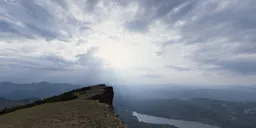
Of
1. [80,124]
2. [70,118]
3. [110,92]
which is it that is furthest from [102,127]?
[110,92]

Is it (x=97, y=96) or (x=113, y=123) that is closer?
(x=113, y=123)

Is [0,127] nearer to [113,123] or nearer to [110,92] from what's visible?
[113,123]

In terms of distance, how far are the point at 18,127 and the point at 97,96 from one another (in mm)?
15743

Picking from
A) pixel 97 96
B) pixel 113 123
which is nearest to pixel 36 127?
pixel 113 123

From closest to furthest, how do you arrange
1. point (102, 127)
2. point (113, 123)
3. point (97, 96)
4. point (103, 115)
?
1. point (102, 127)
2. point (113, 123)
3. point (103, 115)
4. point (97, 96)

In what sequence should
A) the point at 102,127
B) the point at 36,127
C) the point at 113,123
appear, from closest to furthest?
the point at 102,127 → the point at 113,123 → the point at 36,127

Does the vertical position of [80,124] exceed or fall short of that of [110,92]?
it falls short

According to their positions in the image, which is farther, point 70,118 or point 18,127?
point 70,118

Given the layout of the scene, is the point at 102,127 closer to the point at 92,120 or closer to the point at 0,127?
the point at 92,120

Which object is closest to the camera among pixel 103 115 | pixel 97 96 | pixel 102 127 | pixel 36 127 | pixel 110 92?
pixel 102 127

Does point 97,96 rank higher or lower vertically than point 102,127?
→ higher

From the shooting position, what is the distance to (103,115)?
15969mm

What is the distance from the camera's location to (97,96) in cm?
3028

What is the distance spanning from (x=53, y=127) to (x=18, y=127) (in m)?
3.70
